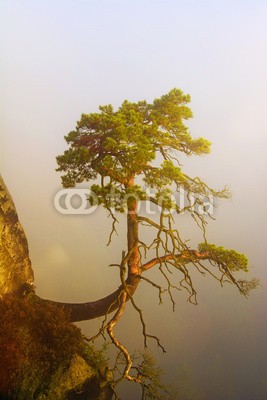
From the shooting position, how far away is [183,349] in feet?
83.5

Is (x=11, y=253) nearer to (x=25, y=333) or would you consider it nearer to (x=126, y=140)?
(x=25, y=333)

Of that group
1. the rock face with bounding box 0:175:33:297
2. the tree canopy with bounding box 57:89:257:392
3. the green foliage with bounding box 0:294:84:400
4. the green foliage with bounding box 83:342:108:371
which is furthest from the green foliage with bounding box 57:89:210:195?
the green foliage with bounding box 83:342:108:371

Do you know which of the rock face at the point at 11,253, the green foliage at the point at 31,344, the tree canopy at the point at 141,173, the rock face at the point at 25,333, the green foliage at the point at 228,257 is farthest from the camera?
the rock face at the point at 11,253

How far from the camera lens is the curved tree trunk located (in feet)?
31.6

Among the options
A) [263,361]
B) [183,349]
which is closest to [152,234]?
[183,349]

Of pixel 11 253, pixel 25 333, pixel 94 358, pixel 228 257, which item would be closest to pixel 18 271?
pixel 11 253

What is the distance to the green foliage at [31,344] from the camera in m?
6.95

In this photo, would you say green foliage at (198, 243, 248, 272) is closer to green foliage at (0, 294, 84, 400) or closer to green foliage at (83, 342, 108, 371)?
green foliage at (83, 342, 108, 371)

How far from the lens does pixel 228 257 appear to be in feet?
32.1

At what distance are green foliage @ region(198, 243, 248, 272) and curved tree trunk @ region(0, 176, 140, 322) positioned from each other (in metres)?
2.69

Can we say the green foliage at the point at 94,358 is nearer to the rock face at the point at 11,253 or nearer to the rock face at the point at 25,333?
the rock face at the point at 25,333

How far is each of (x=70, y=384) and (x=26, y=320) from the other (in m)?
2.10

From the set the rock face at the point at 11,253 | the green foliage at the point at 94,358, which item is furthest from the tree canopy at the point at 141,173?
the rock face at the point at 11,253

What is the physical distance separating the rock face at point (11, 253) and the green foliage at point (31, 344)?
82cm
